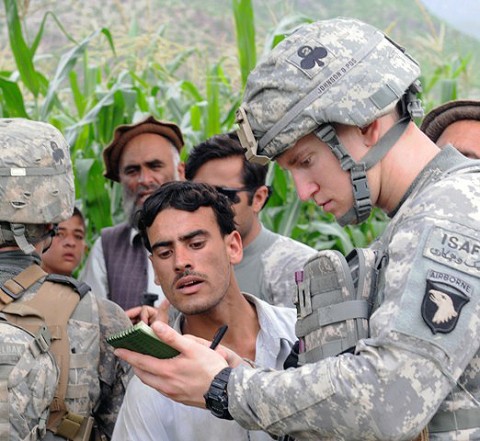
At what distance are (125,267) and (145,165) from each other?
0.61 meters

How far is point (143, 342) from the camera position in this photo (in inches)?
84.4

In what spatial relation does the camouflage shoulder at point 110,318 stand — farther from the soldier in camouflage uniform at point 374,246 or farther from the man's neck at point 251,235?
the man's neck at point 251,235

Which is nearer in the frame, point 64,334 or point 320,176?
point 320,176

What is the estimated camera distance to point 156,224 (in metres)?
3.36

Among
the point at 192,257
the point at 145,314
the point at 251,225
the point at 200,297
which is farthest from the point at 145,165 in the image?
the point at 200,297

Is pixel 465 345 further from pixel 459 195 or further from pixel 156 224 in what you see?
pixel 156 224

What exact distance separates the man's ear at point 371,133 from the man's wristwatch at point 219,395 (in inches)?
24.2

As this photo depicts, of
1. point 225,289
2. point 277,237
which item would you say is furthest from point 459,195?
point 277,237

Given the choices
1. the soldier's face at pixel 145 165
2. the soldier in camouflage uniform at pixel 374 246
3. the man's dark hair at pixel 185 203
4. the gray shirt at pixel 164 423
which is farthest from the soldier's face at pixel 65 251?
the soldier in camouflage uniform at pixel 374 246

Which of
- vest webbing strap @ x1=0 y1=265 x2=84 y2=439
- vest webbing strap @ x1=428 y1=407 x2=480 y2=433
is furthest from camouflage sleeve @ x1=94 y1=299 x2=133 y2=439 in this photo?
vest webbing strap @ x1=428 y1=407 x2=480 y2=433

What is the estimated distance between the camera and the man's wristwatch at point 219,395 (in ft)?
6.82

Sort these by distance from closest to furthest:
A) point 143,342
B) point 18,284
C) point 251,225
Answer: point 143,342
point 18,284
point 251,225

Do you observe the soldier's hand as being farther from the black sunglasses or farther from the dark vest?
the black sunglasses

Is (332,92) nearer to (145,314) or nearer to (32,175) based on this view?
(32,175)
